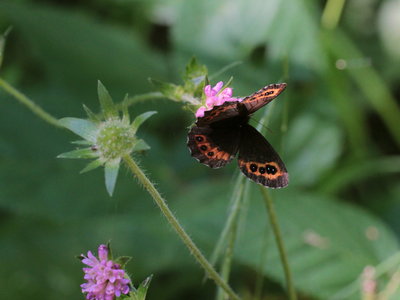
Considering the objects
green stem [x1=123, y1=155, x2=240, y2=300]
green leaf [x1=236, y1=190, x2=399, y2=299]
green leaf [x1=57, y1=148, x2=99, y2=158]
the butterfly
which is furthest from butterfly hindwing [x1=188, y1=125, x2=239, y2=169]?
green leaf [x1=236, y1=190, x2=399, y2=299]

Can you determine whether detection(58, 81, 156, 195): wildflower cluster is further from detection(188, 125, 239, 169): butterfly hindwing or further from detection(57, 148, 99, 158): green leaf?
detection(188, 125, 239, 169): butterfly hindwing

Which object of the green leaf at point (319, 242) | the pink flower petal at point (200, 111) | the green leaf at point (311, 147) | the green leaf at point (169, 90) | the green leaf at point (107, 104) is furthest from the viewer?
the green leaf at point (311, 147)

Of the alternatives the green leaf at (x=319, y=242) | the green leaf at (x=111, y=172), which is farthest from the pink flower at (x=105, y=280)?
the green leaf at (x=319, y=242)

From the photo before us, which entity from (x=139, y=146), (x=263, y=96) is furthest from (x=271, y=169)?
(x=139, y=146)

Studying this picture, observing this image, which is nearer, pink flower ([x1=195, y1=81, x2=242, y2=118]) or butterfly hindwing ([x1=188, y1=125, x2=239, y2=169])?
butterfly hindwing ([x1=188, y1=125, x2=239, y2=169])

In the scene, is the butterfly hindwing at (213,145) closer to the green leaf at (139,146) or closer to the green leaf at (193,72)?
the green leaf at (139,146)

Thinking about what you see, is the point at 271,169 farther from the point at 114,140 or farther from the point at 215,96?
the point at 114,140
